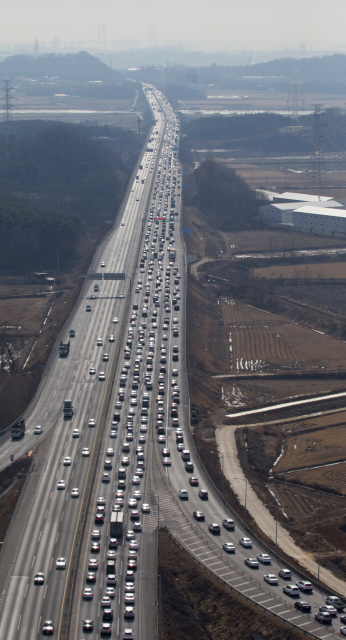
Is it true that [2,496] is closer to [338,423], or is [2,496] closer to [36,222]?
[338,423]

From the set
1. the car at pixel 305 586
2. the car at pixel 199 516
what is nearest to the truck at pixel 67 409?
the car at pixel 199 516

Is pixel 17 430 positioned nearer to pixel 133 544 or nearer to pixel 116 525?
pixel 116 525

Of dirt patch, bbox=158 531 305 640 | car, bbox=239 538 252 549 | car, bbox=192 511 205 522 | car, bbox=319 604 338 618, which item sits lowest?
dirt patch, bbox=158 531 305 640

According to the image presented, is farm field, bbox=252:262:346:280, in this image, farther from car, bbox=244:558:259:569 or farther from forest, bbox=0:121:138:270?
car, bbox=244:558:259:569

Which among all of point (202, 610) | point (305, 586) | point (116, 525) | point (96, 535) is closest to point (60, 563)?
point (96, 535)

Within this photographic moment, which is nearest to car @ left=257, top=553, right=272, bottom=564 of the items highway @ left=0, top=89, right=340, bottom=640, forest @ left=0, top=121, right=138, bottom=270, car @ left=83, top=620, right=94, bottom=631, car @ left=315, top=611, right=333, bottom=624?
highway @ left=0, top=89, right=340, bottom=640
